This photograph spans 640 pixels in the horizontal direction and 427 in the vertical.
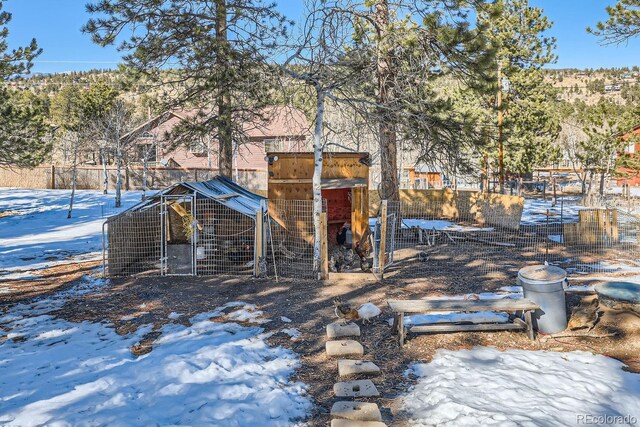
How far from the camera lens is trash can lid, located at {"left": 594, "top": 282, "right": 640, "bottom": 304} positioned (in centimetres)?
622

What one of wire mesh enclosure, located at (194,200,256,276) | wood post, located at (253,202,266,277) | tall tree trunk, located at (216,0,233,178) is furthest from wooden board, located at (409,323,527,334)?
tall tree trunk, located at (216,0,233,178)

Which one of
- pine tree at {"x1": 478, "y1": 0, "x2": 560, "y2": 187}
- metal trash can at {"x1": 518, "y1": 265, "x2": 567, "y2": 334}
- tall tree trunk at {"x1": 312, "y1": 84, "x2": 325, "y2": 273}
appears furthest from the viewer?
pine tree at {"x1": 478, "y1": 0, "x2": 560, "y2": 187}

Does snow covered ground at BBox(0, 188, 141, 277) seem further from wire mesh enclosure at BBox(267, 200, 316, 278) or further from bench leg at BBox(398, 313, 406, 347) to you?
bench leg at BBox(398, 313, 406, 347)

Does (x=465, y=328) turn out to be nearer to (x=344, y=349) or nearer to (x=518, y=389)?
(x=518, y=389)

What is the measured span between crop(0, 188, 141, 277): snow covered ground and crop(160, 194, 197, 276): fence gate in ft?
12.2

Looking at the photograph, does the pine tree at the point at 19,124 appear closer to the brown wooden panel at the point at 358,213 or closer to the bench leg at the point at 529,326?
the brown wooden panel at the point at 358,213

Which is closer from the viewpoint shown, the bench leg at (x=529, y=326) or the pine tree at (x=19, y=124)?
the bench leg at (x=529, y=326)

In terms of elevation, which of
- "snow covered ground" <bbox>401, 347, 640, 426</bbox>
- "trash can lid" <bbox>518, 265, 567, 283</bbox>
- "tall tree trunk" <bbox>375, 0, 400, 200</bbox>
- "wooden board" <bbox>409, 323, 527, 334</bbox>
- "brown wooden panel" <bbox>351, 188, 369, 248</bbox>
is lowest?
"snow covered ground" <bbox>401, 347, 640, 426</bbox>

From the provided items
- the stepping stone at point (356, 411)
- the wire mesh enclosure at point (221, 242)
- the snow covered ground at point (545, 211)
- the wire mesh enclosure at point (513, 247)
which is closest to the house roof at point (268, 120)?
the wire mesh enclosure at point (221, 242)

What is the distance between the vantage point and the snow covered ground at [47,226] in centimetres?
1330

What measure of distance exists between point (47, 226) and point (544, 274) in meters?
19.7

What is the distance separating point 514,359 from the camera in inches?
219

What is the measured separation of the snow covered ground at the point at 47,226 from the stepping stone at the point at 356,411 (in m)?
10.6

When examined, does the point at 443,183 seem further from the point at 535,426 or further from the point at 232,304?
the point at 535,426
